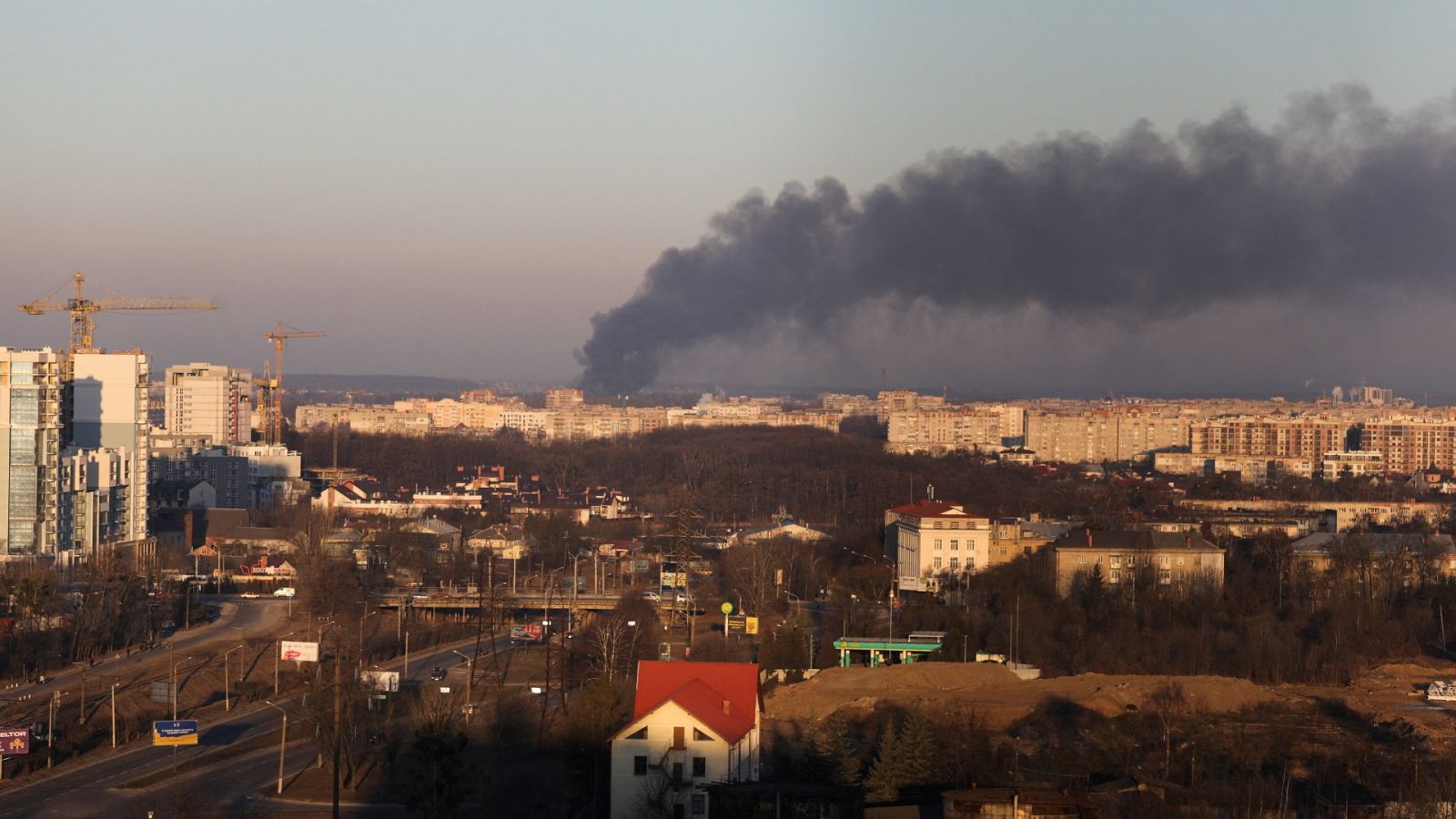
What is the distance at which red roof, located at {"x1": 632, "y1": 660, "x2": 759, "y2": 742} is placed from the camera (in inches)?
652

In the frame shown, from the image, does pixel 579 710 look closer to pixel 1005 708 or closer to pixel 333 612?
pixel 1005 708

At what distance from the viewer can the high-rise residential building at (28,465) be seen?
38781mm

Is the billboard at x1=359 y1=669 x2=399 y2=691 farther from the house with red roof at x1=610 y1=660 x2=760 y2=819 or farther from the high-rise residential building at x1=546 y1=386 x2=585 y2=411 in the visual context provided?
the high-rise residential building at x1=546 y1=386 x2=585 y2=411

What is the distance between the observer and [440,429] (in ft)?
357

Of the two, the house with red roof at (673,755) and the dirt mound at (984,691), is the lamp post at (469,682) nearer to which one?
the dirt mound at (984,691)

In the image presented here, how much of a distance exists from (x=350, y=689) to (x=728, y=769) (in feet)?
21.6

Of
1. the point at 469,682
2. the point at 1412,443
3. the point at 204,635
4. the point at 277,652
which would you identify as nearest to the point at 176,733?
the point at 469,682

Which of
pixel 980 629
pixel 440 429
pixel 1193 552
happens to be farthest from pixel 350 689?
pixel 440 429

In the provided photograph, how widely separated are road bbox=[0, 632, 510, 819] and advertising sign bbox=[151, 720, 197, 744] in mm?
→ 202

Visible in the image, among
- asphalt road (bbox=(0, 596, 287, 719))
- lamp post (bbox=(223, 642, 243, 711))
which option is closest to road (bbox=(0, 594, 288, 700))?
asphalt road (bbox=(0, 596, 287, 719))

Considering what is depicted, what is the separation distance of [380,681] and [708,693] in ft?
24.8

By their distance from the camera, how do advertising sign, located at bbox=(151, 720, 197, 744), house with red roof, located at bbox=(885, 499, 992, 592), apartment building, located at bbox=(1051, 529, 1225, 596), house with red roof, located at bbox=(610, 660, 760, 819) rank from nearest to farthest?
house with red roof, located at bbox=(610, 660, 760, 819) → advertising sign, located at bbox=(151, 720, 197, 744) → apartment building, located at bbox=(1051, 529, 1225, 596) → house with red roof, located at bbox=(885, 499, 992, 592)

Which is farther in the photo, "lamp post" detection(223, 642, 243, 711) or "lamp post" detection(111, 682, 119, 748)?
"lamp post" detection(223, 642, 243, 711)

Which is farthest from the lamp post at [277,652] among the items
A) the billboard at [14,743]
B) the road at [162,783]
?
the billboard at [14,743]
